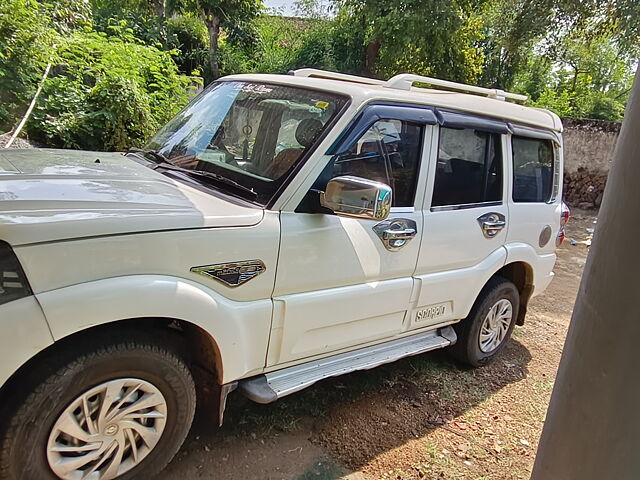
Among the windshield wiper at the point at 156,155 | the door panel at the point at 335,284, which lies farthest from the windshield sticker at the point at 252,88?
the door panel at the point at 335,284

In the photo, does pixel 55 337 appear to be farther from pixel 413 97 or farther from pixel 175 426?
pixel 413 97

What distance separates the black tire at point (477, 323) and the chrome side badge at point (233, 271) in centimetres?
213

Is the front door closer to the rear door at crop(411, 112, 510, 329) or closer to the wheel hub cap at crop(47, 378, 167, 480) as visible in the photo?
the rear door at crop(411, 112, 510, 329)

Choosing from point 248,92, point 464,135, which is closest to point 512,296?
point 464,135

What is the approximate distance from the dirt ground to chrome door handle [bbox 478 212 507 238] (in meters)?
1.20

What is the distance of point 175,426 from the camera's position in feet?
7.91

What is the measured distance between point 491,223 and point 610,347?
6.97ft

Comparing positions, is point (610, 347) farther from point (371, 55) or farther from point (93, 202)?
point (371, 55)

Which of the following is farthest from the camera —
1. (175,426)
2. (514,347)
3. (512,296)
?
(514,347)

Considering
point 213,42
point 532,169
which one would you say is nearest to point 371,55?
point 213,42

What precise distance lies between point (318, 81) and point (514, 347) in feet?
10.5

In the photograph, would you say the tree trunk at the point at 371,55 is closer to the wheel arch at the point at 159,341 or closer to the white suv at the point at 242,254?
the white suv at the point at 242,254

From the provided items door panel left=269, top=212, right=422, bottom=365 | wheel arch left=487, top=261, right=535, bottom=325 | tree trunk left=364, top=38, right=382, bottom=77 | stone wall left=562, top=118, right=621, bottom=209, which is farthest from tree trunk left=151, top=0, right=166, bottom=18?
door panel left=269, top=212, right=422, bottom=365

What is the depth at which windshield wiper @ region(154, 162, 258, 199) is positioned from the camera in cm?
265
